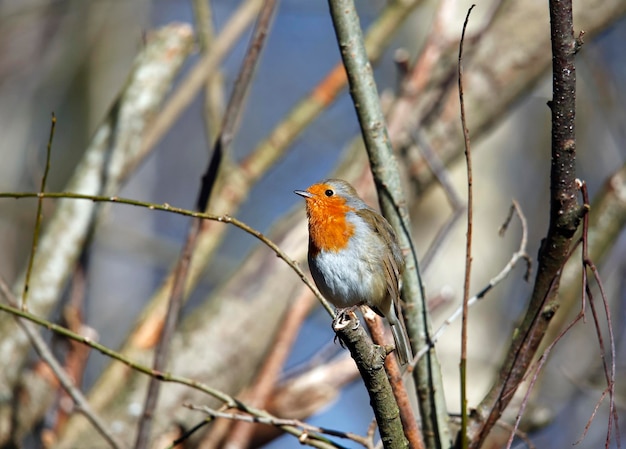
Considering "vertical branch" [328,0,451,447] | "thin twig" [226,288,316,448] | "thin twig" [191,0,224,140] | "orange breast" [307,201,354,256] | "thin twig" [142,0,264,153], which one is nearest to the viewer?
"vertical branch" [328,0,451,447]

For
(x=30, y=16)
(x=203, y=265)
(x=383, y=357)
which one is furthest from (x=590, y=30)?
(x=30, y=16)

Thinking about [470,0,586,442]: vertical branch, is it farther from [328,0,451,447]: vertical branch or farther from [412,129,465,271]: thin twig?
[412,129,465,271]: thin twig

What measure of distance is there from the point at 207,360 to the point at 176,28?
1.63 metres

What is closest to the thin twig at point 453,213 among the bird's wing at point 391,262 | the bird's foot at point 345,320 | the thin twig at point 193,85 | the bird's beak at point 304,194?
the bird's wing at point 391,262

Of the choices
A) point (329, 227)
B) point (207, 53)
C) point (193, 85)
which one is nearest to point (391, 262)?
point (329, 227)

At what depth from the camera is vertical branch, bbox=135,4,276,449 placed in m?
2.65

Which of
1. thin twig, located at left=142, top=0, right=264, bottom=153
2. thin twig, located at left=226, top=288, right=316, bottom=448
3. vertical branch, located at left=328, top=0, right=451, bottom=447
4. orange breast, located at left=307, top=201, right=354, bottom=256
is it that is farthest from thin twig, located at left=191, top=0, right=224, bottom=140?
vertical branch, located at left=328, top=0, right=451, bottom=447

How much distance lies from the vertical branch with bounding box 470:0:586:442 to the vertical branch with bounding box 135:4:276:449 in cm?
114

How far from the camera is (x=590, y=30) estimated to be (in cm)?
405

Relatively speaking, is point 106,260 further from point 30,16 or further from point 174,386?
point 174,386

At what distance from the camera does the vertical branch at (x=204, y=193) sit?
104 inches

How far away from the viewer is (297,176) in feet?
30.9

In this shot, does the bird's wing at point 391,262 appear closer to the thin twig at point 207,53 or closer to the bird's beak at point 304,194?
the bird's beak at point 304,194

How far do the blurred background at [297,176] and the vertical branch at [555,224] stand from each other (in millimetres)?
863
